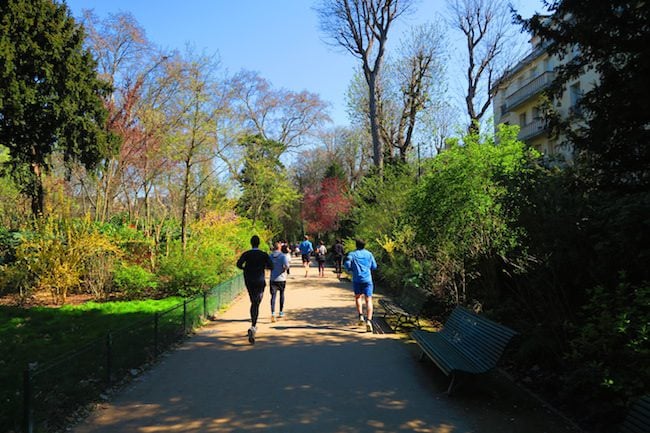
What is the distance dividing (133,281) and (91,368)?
272 inches

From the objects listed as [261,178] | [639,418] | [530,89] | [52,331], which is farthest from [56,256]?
[530,89]

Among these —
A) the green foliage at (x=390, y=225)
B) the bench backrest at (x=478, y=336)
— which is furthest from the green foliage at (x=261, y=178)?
the bench backrest at (x=478, y=336)

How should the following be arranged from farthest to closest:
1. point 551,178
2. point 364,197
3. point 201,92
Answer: point 364,197 < point 201,92 < point 551,178

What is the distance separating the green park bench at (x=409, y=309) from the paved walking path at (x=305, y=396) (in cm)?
106

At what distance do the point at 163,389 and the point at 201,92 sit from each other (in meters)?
11.5

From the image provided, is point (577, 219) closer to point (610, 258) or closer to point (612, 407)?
point (610, 258)

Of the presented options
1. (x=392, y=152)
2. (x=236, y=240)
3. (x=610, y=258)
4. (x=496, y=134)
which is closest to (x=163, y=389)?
(x=610, y=258)

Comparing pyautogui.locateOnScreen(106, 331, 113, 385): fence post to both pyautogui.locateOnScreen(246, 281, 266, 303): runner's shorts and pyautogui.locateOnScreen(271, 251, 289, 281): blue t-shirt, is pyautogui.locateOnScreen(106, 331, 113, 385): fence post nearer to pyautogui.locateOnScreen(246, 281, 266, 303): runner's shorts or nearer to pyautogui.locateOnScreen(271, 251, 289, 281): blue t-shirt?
pyautogui.locateOnScreen(246, 281, 266, 303): runner's shorts

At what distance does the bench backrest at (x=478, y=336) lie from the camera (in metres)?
5.11

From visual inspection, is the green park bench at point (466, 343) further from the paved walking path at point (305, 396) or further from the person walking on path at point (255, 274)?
the person walking on path at point (255, 274)

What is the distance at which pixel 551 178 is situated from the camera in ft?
24.4

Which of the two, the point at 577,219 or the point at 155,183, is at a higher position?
the point at 155,183

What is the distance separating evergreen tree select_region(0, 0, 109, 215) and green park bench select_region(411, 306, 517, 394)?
1381 cm

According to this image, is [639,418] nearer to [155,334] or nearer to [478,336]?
[478,336]
